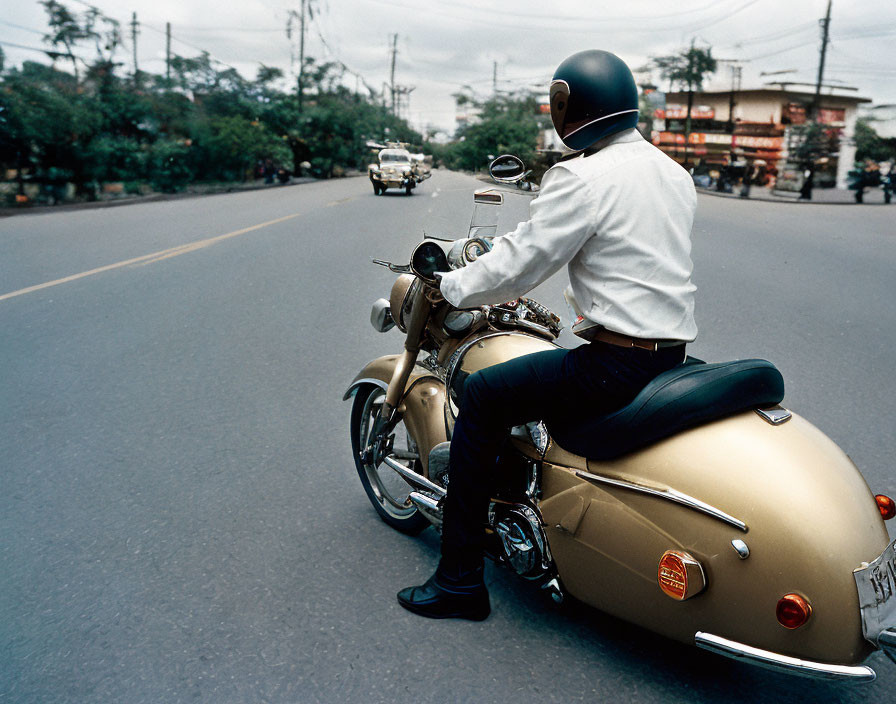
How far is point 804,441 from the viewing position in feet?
7.34

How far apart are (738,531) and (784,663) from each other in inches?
13.4

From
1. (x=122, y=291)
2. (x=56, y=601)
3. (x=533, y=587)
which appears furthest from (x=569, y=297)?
(x=122, y=291)

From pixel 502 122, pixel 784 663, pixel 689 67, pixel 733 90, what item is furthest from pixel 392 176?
pixel 733 90

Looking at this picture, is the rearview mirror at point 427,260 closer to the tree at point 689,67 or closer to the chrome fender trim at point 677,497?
the chrome fender trim at point 677,497

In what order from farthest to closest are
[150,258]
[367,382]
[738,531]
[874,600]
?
[150,258] < [367,382] < [738,531] < [874,600]

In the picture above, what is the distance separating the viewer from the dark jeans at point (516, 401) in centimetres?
238

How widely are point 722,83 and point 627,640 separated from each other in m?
69.0

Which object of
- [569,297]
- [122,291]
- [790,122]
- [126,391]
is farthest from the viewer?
[790,122]

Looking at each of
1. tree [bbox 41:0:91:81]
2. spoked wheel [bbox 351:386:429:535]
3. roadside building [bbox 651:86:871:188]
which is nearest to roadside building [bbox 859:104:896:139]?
roadside building [bbox 651:86:871:188]

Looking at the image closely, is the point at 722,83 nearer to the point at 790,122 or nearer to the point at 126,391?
the point at 790,122

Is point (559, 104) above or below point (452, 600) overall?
above

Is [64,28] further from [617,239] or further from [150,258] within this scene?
[617,239]

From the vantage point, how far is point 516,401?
8.30 feet

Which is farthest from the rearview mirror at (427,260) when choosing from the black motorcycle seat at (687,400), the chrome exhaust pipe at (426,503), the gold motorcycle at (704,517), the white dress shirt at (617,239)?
the chrome exhaust pipe at (426,503)
